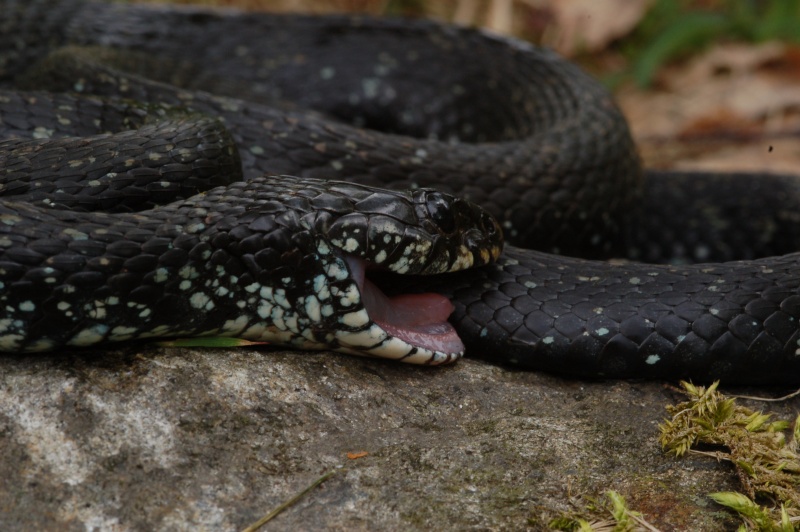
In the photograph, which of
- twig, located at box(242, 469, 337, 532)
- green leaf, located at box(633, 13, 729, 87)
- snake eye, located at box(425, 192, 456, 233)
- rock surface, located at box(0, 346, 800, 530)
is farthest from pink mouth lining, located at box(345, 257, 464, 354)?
green leaf, located at box(633, 13, 729, 87)

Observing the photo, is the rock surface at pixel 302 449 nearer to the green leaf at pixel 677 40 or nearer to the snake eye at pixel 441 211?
the snake eye at pixel 441 211

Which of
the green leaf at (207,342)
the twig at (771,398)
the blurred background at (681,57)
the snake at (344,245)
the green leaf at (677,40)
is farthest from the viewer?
the green leaf at (677,40)

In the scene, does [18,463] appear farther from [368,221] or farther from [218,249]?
[368,221]

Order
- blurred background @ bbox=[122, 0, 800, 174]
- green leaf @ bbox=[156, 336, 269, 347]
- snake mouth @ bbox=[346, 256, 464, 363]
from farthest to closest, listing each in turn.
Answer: blurred background @ bbox=[122, 0, 800, 174] → snake mouth @ bbox=[346, 256, 464, 363] → green leaf @ bbox=[156, 336, 269, 347]

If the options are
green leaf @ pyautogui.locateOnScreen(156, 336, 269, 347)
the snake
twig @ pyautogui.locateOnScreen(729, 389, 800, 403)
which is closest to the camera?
the snake

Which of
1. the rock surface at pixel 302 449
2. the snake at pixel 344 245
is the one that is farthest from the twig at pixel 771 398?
the rock surface at pixel 302 449

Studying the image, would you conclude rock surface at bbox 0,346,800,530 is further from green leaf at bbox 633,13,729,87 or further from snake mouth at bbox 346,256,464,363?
green leaf at bbox 633,13,729,87
